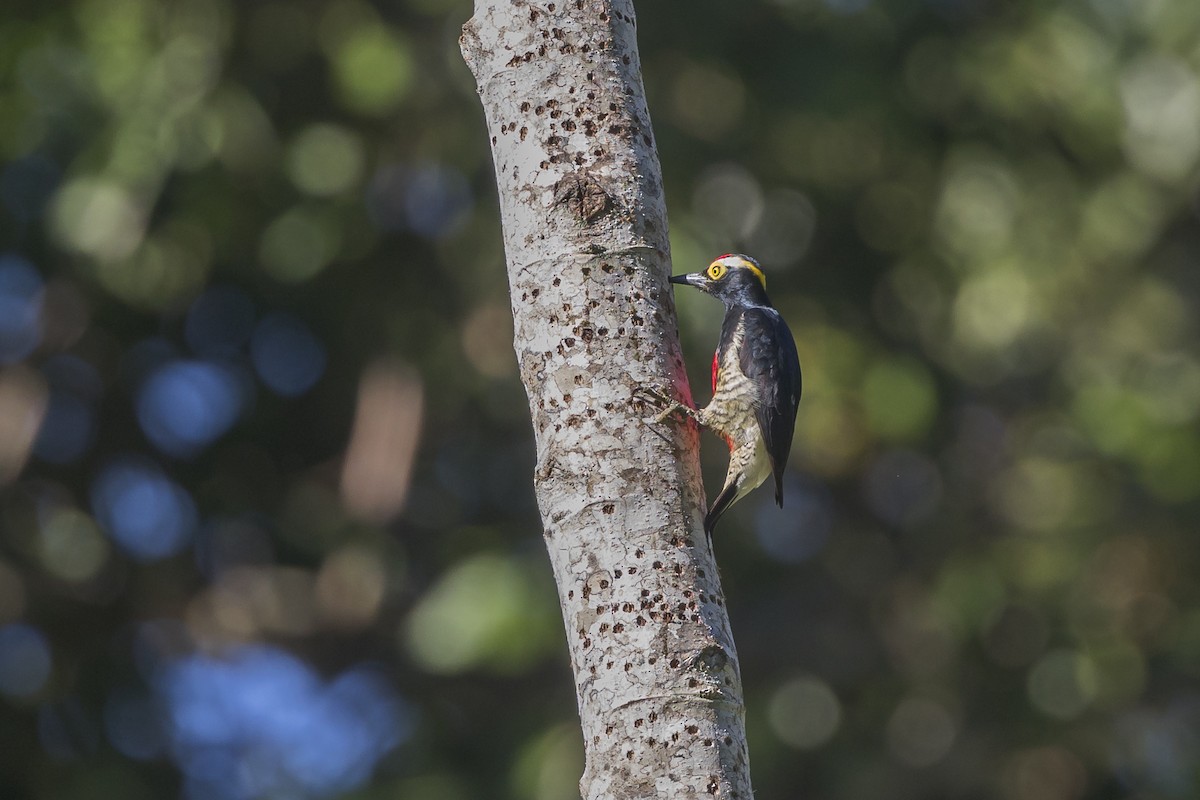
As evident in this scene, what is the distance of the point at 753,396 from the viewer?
4.41 metres

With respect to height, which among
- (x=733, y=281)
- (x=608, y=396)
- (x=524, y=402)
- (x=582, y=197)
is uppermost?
(x=524, y=402)

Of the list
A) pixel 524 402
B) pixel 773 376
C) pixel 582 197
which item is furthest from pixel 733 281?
pixel 524 402

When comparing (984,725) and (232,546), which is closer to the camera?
(984,725)

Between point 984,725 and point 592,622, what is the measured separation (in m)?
7.03

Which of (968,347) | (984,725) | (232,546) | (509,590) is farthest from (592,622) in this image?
(232,546)

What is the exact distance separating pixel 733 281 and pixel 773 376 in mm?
504

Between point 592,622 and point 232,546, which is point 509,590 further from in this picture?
point 592,622

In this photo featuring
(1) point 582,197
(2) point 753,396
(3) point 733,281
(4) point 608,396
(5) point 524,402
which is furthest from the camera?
(5) point 524,402

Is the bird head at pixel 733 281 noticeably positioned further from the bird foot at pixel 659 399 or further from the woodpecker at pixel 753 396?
the bird foot at pixel 659 399

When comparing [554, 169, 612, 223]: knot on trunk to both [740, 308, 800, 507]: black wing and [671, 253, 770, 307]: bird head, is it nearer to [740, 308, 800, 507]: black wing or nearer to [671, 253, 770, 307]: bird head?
[740, 308, 800, 507]: black wing

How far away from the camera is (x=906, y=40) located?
9.27 metres

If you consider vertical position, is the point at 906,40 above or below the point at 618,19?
above

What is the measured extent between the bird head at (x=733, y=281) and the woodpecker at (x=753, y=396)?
0.26 feet

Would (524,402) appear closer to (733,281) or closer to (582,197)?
(733,281)
